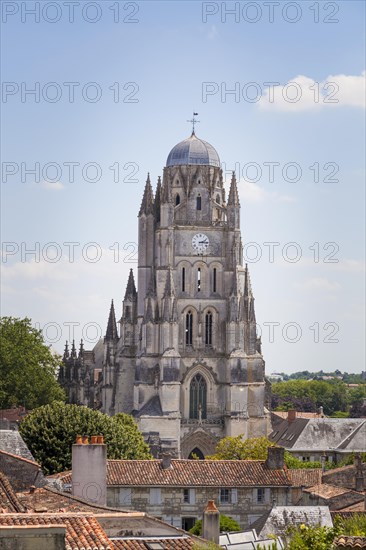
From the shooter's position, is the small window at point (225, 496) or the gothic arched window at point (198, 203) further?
the gothic arched window at point (198, 203)

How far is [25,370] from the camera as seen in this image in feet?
345

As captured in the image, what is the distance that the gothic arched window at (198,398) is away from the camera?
348 feet

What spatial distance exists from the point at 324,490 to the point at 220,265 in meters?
49.2

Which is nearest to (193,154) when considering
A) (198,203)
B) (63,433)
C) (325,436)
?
(198,203)

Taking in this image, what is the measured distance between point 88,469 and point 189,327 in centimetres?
6626

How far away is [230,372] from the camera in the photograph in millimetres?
105438

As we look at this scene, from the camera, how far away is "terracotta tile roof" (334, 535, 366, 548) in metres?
22.2

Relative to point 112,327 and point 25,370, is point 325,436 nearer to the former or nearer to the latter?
point 112,327

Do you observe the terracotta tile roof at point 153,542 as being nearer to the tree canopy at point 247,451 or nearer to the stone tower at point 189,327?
the tree canopy at point 247,451

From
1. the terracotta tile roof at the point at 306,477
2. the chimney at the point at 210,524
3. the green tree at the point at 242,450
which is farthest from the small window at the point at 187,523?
the green tree at the point at 242,450

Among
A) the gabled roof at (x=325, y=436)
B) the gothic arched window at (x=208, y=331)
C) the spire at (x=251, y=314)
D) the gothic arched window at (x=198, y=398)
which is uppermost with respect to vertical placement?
the spire at (x=251, y=314)

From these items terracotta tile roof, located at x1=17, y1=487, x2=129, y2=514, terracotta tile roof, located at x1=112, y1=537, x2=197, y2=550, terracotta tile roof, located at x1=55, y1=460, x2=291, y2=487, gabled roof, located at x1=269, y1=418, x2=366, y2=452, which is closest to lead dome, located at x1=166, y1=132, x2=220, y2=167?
gabled roof, located at x1=269, y1=418, x2=366, y2=452

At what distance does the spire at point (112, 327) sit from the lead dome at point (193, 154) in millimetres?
12926

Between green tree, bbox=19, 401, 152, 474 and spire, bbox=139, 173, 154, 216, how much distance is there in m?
39.0
